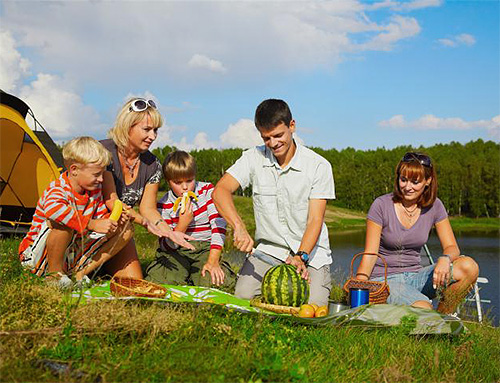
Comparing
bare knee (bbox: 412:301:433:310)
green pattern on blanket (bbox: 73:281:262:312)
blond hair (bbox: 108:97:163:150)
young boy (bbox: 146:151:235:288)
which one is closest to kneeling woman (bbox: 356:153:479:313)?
→ bare knee (bbox: 412:301:433:310)

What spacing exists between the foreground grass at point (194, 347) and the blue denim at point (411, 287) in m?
0.75

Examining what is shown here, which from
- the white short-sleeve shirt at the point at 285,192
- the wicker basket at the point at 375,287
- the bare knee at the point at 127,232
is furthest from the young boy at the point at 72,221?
the wicker basket at the point at 375,287

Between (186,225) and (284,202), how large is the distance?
3.76ft

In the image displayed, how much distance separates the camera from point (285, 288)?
4441 mm

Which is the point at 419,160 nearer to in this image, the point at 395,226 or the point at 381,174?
the point at 395,226

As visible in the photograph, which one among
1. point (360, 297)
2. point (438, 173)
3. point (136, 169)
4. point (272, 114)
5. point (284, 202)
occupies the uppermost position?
point (438, 173)

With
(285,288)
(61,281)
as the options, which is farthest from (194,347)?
(61,281)

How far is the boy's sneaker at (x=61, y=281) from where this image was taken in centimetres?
414

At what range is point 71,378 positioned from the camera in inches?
107

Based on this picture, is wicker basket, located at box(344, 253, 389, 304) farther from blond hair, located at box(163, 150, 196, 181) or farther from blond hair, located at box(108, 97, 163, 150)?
blond hair, located at box(108, 97, 163, 150)

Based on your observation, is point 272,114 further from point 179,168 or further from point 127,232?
point 127,232

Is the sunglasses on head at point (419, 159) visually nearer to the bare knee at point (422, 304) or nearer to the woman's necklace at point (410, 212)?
the woman's necklace at point (410, 212)

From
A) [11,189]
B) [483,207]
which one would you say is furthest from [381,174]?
[11,189]

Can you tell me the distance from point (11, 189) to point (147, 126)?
23.0ft
